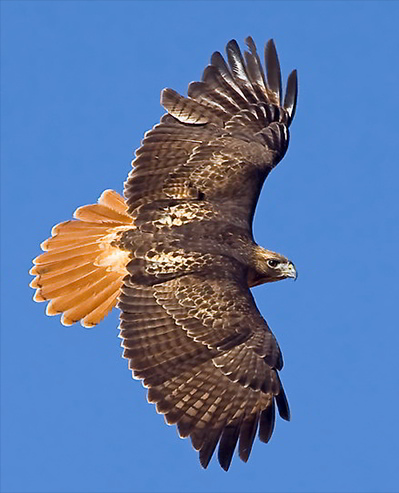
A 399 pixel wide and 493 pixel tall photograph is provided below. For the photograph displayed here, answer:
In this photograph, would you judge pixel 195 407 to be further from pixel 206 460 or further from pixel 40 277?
pixel 40 277

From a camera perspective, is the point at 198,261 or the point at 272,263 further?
the point at 272,263

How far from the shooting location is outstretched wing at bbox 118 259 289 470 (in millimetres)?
13820

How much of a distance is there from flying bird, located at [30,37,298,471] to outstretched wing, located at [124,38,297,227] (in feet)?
0.04

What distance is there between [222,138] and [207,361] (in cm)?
258

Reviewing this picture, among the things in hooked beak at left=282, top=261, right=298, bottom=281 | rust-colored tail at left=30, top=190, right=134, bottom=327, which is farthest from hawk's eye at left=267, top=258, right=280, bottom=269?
rust-colored tail at left=30, top=190, right=134, bottom=327

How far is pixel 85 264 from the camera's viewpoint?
1513 cm

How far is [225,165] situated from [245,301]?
166cm

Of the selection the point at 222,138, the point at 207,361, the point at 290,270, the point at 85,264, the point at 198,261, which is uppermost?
the point at 222,138

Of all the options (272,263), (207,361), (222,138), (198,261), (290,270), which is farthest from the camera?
(222,138)

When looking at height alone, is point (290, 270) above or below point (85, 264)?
below

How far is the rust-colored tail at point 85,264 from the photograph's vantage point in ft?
49.2

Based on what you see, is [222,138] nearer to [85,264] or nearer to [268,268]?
[268,268]

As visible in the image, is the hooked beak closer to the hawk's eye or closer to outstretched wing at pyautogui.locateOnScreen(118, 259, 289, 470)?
the hawk's eye

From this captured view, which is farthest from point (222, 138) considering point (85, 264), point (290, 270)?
point (85, 264)
